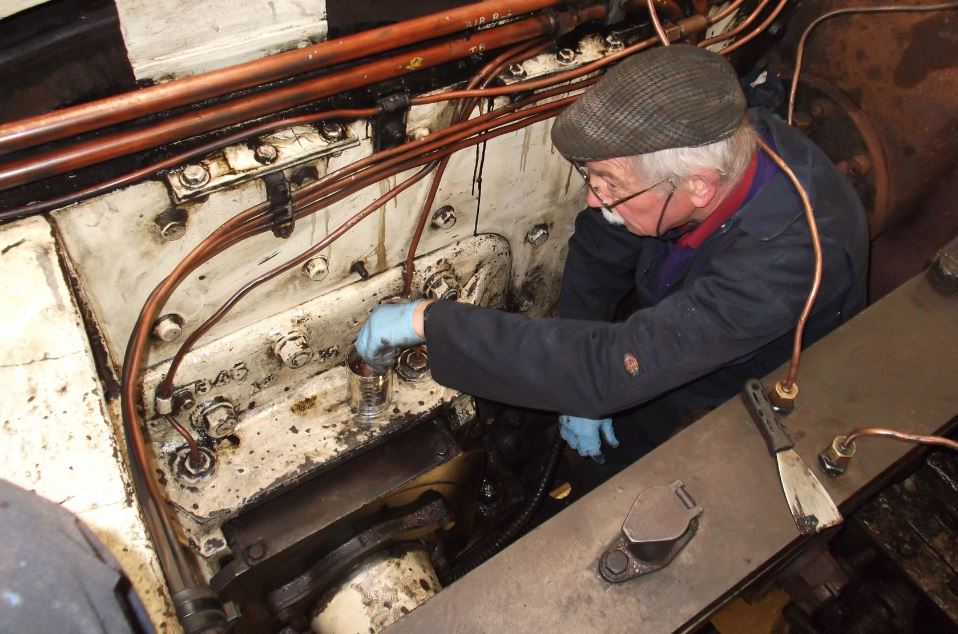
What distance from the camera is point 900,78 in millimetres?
1627

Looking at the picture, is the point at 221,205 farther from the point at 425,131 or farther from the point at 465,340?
the point at 465,340

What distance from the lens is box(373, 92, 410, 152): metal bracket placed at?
114 centimetres

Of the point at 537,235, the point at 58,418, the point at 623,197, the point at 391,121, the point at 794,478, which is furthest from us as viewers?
the point at 537,235

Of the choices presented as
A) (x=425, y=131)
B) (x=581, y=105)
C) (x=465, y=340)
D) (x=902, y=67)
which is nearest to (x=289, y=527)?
(x=465, y=340)

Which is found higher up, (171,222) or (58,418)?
(171,222)

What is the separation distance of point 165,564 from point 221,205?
580mm

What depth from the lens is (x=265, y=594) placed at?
147cm

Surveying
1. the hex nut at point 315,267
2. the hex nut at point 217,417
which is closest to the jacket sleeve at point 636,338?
the hex nut at point 315,267

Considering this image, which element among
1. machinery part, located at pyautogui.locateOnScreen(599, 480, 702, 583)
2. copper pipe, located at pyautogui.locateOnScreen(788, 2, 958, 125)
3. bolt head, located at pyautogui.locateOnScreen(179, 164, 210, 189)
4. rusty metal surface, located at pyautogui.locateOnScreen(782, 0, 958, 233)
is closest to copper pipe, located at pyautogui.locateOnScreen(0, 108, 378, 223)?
bolt head, located at pyautogui.locateOnScreen(179, 164, 210, 189)

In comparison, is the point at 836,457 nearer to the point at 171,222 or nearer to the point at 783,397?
the point at 783,397

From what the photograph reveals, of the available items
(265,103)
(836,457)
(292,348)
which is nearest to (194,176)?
(265,103)

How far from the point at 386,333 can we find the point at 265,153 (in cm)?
50

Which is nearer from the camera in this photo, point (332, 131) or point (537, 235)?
point (332, 131)

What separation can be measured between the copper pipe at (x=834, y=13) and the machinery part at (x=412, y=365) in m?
1.19
